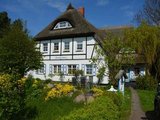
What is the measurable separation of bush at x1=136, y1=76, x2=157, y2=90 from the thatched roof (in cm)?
909

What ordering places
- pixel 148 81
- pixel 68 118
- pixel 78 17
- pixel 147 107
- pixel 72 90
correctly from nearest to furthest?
1. pixel 68 118
2. pixel 147 107
3. pixel 72 90
4. pixel 148 81
5. pixel 78 17

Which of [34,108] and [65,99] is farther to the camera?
[65,99]

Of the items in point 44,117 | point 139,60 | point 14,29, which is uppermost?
point 14,29

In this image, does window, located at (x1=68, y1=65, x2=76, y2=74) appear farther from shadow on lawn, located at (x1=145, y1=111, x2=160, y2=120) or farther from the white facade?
shadow on lawn, located at (x1=145, y1=111, x2=160, y2=120)

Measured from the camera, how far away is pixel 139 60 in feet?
126

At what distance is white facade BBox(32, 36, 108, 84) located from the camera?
37.0 meters

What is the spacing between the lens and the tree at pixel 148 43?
31.5 m

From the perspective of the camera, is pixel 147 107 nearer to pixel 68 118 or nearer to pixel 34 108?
pixel 34 108

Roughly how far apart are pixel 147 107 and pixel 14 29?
53.3ft

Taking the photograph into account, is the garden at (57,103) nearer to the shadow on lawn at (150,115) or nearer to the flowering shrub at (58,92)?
the flowering shrub at (58,92)

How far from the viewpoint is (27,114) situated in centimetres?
1672

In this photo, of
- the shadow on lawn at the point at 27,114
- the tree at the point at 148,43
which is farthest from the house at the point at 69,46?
the shadow on lawn at the point at 27,114

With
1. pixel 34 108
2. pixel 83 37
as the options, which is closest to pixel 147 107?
pixel 34 108

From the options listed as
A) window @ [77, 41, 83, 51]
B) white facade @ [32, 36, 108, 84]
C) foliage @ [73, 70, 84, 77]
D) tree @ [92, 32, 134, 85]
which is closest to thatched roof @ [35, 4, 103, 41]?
white facade @ [32, 36, 108, 84]
